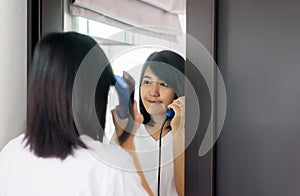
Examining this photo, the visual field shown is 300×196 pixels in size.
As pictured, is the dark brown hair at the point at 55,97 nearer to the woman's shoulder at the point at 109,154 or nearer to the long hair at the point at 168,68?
the woman's shoulder at the point at 109,154

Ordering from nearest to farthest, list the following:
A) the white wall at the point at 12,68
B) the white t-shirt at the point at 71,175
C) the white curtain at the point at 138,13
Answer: the white t-shirt at the point at 71,175, the white curtain at the point at 138,13, the white wall at the point at 12,68

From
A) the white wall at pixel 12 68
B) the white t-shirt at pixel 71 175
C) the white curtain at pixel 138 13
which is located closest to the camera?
the white t-shirt at pixel 71 175

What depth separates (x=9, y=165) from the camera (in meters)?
0.92

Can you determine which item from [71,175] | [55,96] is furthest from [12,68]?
[71,175]

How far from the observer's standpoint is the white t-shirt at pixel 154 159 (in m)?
0.94

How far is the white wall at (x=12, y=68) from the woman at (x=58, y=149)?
0.25m

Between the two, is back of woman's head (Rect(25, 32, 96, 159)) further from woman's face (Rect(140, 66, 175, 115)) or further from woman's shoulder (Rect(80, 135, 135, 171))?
woman's face (Rect(140, 66, 175, 115))

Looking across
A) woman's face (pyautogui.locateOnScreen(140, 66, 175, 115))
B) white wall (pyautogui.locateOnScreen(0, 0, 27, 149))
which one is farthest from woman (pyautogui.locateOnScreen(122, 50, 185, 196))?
white wall (pyautogui.locateOnScreen(0, 0, 27, 149))

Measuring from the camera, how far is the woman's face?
3.10 ft

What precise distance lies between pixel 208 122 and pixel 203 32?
0.68 feet

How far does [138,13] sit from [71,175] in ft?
1.60

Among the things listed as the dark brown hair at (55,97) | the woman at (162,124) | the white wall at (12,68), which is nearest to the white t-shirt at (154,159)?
the woman at (162,124)

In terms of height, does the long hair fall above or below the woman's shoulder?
above

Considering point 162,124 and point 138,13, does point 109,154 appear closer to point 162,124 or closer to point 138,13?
point 162,124
